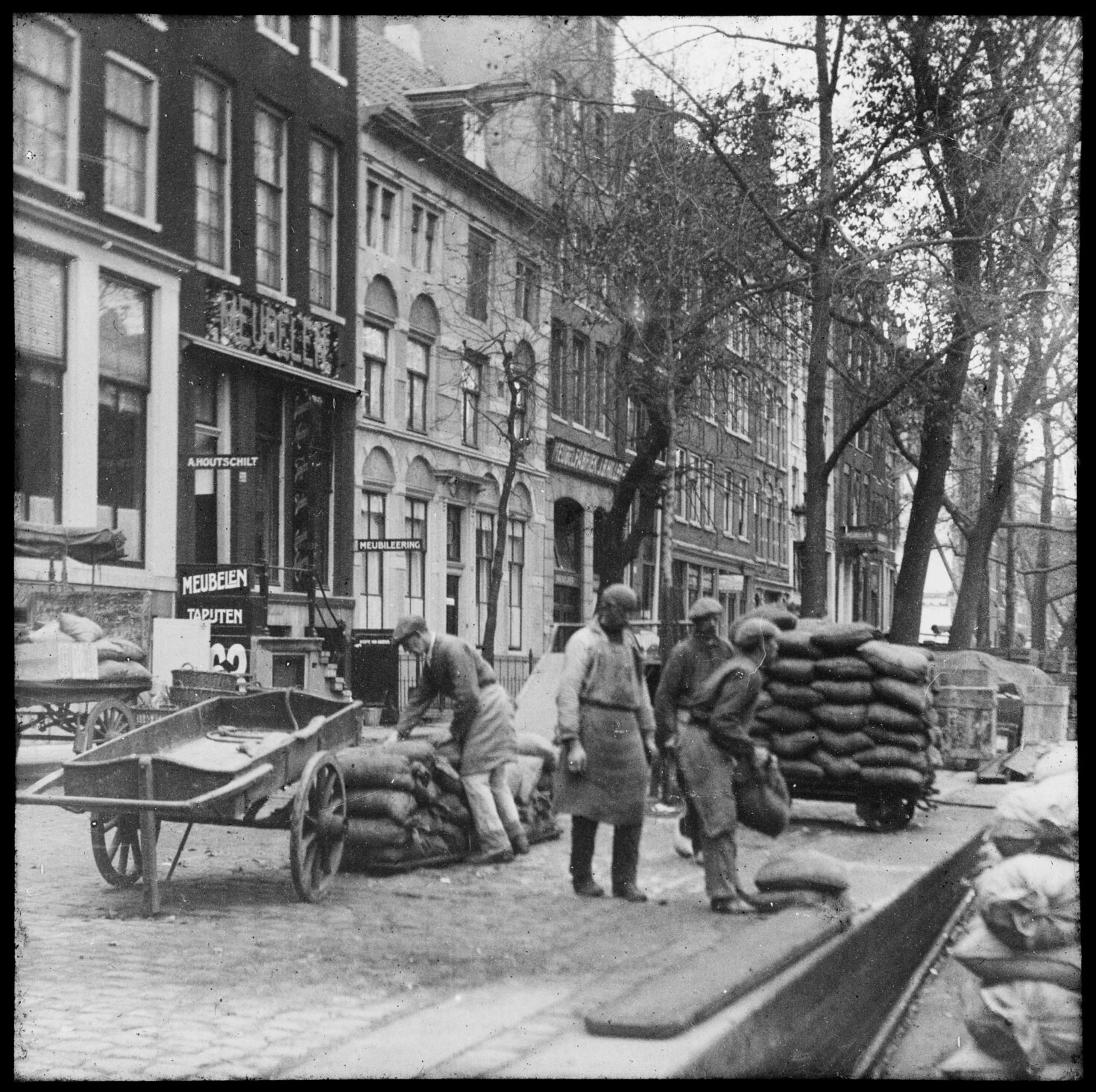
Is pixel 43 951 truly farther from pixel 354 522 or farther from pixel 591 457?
pixel 591 457

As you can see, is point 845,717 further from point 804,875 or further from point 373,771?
point 373,771

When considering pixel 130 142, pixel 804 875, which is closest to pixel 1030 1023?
pixel 804 875

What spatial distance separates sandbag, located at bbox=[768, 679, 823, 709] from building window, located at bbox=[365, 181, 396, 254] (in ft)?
24.5

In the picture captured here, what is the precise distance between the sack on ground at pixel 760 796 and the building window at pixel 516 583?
10.5 metres

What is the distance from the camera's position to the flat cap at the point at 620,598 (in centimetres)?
869

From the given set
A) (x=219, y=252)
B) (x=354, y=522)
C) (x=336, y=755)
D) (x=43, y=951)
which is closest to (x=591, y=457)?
(x=354, y=522)

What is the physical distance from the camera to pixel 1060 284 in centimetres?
1357

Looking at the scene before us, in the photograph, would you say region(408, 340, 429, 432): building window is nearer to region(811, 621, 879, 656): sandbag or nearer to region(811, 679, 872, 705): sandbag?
region(811, 621, 879, 656): sandbag

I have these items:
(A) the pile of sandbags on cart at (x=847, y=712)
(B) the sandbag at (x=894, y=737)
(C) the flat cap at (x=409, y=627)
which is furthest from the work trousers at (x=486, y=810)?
(B) the sandbag at (x=894, y=737)

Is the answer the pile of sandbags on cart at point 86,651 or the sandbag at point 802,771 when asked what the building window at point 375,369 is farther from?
the sandbag at point 802,771

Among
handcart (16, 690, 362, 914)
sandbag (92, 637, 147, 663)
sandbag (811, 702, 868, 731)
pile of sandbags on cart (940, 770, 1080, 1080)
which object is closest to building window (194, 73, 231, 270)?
sandbag (92, 637, 147, 663)

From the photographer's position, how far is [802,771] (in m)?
12.5

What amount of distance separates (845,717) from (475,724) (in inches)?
147

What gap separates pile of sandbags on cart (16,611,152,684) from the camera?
10.9m
